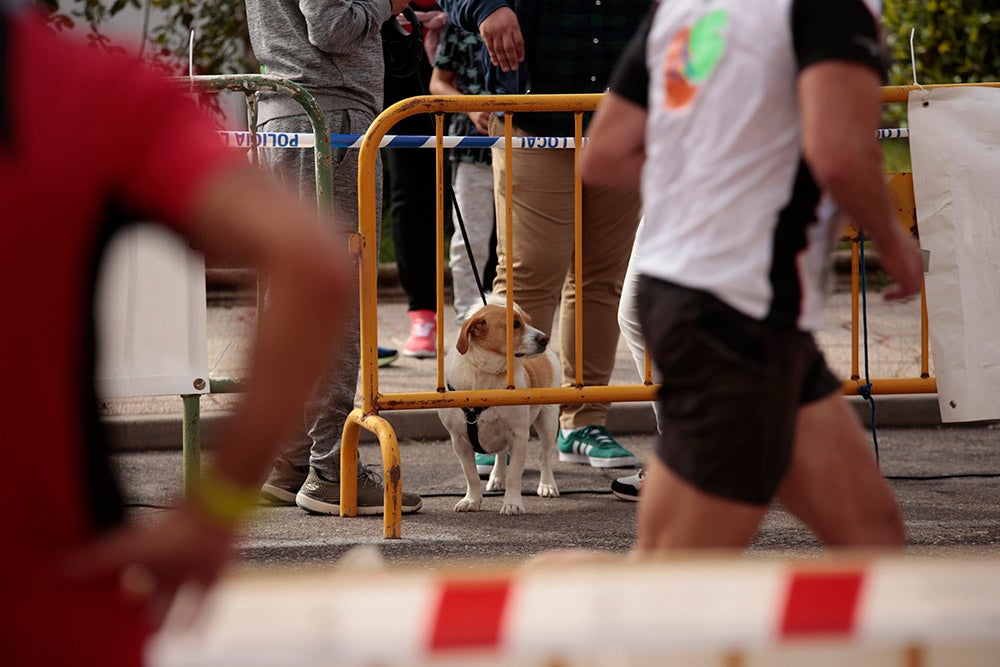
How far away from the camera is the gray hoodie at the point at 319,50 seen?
5.45 meters

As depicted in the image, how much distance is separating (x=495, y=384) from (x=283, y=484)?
924mm

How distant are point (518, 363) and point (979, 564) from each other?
368 cm

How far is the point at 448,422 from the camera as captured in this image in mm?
5844

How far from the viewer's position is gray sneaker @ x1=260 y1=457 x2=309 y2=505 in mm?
5691

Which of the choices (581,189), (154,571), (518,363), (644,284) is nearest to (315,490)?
(518,363)

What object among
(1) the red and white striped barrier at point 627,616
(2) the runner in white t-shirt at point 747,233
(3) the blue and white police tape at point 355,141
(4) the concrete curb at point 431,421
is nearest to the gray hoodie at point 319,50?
(3) the blue and white police tape at point 355,141

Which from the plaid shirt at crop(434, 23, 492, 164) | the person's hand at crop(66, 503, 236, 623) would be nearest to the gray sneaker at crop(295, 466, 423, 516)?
the plaid shirt at crop(434, 23, 492, 164)

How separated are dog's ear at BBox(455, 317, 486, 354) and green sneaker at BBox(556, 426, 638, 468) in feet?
3.12

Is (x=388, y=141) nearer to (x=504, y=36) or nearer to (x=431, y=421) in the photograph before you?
(x=504, y=36)

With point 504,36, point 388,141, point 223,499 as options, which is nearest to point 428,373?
point 388,141

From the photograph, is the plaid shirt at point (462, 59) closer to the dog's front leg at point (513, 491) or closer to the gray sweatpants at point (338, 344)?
the gray sweatpants at point (338, 344)

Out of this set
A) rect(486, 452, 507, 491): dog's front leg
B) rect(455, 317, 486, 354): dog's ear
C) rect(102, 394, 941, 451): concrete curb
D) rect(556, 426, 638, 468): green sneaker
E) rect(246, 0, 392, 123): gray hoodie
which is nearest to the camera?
rect(246, 0, 392, 123): gray hoodie

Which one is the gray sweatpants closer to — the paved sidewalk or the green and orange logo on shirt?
the paved sidewalk

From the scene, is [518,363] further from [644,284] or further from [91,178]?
[91,178]
